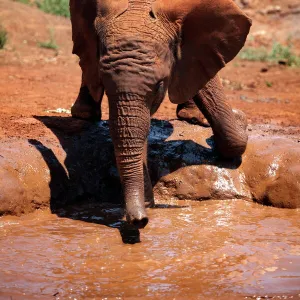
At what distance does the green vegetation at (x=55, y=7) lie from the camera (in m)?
14.3

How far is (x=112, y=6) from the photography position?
4734 mm

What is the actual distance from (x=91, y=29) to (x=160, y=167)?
134 centimetres

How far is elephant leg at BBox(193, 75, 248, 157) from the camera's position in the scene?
600 cm

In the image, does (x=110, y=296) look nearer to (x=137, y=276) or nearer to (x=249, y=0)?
(x=137, y=276)

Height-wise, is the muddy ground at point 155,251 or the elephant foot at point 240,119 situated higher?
the elephant foot at point 240,119

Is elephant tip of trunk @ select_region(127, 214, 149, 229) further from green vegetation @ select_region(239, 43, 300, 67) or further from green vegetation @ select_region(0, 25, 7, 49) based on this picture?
green vegetation @ select_region(239, 43, 300, 67)

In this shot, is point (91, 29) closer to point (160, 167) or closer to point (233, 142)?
point (160, 167)

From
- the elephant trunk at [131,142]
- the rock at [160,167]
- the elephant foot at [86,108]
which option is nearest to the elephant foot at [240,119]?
the rock at [160,167]

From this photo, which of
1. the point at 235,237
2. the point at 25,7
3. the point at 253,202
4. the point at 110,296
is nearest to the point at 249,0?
the point at 25,7

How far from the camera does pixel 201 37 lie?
5.25m

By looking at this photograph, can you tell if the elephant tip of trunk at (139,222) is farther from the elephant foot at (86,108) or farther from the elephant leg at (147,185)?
the elephant foot at (86,108)

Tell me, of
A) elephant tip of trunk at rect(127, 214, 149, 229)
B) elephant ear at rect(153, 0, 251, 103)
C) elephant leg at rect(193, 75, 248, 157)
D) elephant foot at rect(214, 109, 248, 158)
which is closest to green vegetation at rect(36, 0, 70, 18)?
elephant leg at rect(193, 75, 248, 157)

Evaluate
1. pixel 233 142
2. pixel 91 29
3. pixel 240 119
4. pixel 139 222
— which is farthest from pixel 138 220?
pixel 240 119

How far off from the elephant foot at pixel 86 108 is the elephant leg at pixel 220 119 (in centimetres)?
83
